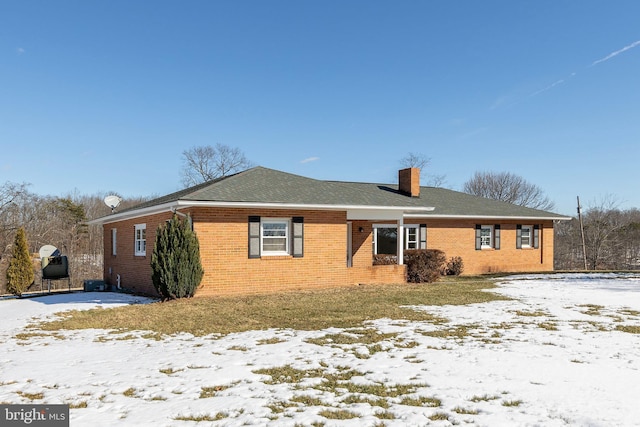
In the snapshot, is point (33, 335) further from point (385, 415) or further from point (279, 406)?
point (385, 415)

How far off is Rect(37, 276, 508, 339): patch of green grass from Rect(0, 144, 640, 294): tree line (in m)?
17.0

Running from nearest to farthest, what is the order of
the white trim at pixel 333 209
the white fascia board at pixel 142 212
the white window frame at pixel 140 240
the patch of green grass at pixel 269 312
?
the patch of green grass at pixel 269 312 < the white trim at pixel 333 209 < the white fascia board at pixel 142 212 < the white window frame at pixel 140 240

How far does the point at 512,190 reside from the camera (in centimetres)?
5325

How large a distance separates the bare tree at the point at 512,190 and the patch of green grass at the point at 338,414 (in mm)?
53065

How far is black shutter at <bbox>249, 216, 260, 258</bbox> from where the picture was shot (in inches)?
578

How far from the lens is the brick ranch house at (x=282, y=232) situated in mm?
14258

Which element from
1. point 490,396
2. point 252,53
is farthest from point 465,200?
point 490,396

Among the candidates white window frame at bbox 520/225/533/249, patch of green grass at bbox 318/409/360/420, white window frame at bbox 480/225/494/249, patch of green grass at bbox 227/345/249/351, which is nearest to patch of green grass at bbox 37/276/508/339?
patch of green grass at bbox 227/345/249/351

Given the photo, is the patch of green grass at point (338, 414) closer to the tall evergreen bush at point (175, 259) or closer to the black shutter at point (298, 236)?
the tall evergreen bush at point (175, 259)

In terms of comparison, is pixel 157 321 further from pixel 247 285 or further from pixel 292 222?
pixel 292 222

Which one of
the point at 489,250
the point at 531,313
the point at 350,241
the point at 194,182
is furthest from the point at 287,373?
the point at 194,182

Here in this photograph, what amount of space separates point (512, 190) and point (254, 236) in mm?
46337

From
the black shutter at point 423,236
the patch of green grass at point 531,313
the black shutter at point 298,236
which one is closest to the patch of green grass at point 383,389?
the patch of green grass at point 531,313

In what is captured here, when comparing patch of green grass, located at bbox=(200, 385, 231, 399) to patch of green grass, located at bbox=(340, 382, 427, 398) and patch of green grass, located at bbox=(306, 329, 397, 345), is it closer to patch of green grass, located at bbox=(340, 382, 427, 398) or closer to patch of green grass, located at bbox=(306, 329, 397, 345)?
patch of green grass, located at bbox=(340, 382, 427, 398)
